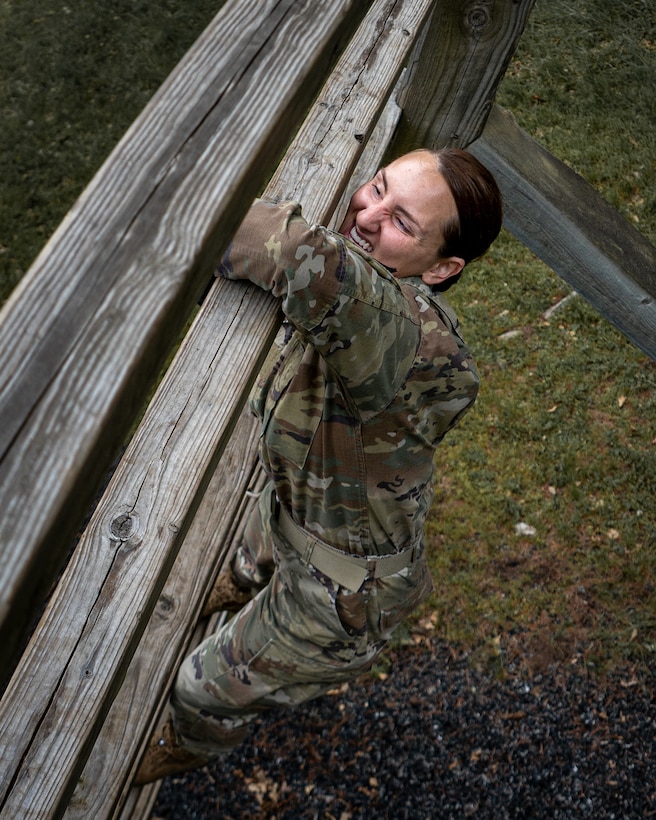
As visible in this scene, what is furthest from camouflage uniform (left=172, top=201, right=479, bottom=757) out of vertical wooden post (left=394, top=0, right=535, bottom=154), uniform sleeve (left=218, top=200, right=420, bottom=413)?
vertical wooden post (left=394, top=0, right=535, bottom=154)

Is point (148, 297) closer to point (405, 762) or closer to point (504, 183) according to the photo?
point (504, 183)

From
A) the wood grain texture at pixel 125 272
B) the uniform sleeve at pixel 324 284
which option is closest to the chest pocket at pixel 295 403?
the uniform sleeve at pixel 324 284

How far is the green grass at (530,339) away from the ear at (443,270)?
85.0 inches

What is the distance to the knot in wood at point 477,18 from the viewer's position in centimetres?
239

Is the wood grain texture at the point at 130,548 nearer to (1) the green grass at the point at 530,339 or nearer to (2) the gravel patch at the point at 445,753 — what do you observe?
(2) the gravel patch at the point at 445,753

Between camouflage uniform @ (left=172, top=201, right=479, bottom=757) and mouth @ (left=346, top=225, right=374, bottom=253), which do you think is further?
mouth @ (left=346, top=225, right=374, bottom=253)

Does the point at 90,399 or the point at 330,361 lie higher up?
the point at 90,399

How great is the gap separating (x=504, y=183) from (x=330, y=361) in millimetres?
1457

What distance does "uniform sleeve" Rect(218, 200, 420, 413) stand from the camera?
4.93ft

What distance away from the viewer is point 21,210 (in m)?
5.34

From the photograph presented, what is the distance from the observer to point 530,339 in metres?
5.13

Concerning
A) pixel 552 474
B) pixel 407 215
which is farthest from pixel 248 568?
pixel 552 474

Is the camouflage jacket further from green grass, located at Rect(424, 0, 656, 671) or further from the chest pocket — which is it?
green grass, located at Rect(424, 0, 656, 671)

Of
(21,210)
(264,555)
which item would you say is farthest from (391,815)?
(21,210)
